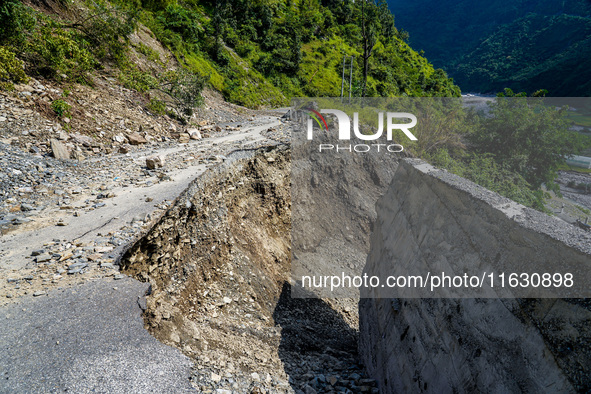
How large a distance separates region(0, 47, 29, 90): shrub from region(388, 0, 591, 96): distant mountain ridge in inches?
1888

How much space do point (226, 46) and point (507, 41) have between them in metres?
81.7

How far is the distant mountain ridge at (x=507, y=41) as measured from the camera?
1842 inches

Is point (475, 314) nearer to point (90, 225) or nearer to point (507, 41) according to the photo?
point (90, 225)

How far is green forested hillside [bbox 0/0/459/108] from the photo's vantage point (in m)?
11.5

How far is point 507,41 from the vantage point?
81250 mm

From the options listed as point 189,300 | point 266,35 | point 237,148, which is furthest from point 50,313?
point 266,35

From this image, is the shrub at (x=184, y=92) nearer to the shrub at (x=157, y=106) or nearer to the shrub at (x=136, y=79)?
the shrub at (x=136, y=79)

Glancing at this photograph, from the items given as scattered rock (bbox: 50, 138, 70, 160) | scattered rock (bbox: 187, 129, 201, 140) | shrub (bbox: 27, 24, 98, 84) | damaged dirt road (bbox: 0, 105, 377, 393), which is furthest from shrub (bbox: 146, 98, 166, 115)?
scattered rock (bbox: 50, 138, 70, 160)

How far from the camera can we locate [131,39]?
16734 mm

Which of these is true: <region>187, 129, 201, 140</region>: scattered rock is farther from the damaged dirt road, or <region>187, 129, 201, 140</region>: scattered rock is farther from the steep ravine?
the steep ravine

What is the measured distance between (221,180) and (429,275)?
6647mm

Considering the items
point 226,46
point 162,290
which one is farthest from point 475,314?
point 226,46

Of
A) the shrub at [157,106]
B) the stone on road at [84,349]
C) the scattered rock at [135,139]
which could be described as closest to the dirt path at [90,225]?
the stone on road at [84,349]

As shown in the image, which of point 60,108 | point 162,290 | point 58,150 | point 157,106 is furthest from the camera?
point 157,106
